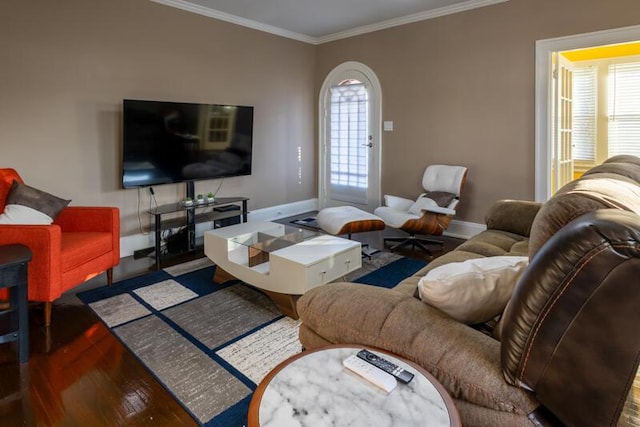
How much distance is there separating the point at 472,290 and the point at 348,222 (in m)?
2.52

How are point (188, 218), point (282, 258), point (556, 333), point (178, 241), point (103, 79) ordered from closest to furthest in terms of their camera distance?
point (556, 333), point (282, 258), point (103, 79), point (188, 218), point (178, 241)

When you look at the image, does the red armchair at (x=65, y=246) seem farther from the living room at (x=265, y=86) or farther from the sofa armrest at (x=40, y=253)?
the living room at (x=265, y=86)

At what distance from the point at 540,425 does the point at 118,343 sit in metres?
2.24

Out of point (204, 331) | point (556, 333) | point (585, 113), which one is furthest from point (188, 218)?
point (585, 113)

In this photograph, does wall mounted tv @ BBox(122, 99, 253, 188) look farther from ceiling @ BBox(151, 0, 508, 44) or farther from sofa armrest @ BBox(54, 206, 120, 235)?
ceiling @ BBox(151, 0, 508, 44)

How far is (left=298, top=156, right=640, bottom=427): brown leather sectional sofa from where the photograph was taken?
0.92 metres

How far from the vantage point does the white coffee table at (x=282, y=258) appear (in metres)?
2.66

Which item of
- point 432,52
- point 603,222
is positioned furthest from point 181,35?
point 603,222

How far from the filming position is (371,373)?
1.11 meters

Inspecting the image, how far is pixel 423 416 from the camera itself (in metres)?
0.98

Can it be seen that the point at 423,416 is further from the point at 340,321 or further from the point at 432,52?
the point at 432,52

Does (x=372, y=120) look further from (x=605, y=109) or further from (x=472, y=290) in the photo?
Answer: (x=472, y=290)

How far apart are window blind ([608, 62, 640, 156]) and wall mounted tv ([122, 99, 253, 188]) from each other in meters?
4.55

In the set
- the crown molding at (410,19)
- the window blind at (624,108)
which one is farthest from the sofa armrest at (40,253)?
the window blind at (624,108)
